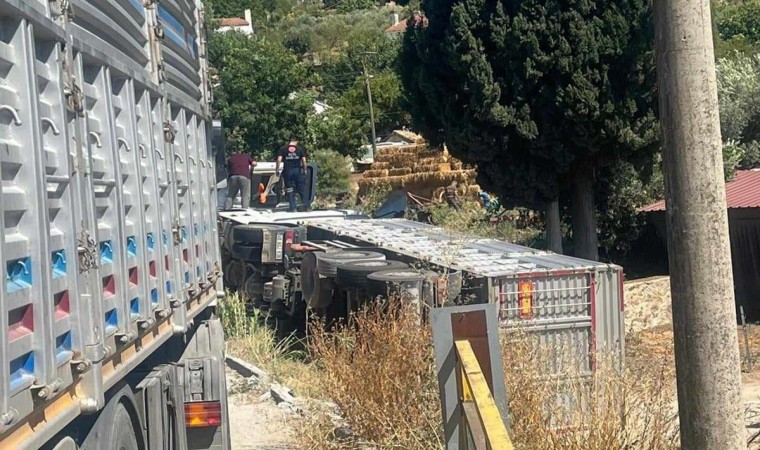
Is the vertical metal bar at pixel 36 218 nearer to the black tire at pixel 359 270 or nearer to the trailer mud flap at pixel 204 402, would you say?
the trailer mud flap at pixel 204 402

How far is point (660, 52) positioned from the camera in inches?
175

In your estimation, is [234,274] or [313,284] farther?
[234,274]

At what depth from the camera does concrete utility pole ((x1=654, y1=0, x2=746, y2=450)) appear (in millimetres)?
4324

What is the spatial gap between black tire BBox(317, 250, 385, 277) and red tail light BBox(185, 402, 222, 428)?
4761 mm

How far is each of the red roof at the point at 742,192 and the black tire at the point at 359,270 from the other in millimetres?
8369

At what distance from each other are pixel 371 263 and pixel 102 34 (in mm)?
6485

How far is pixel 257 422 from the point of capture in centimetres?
953

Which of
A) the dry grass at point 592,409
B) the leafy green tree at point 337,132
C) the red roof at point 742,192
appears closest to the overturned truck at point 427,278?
the dry grass at point 592,409

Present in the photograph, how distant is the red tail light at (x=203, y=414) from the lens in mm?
6465

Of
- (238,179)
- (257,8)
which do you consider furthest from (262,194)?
(257,8)

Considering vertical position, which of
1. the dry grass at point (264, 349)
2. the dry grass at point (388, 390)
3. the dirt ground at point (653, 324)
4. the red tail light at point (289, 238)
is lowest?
the dirt ground at point (653, 324)

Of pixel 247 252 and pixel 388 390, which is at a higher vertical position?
pixel 247 252

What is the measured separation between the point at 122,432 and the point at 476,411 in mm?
1612

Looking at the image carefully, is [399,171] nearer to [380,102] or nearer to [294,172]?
[294,172]
